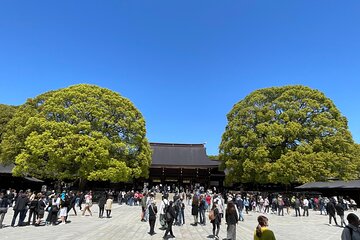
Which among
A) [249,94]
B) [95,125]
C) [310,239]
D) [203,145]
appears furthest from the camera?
[203,145]

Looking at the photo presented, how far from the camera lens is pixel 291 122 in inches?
1294

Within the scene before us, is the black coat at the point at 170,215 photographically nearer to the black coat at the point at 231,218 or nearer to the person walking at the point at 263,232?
the black coat at the point at 231,218

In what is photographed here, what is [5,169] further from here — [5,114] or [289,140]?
[289,140]

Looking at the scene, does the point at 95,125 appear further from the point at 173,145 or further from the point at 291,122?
the point at 173,145

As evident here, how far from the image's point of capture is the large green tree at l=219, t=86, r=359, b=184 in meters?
30.5

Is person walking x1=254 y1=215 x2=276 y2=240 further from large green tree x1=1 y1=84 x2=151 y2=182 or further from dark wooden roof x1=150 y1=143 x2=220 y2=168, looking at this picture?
dark wooden roof x1=150 y1=143 x2=220 y2=168

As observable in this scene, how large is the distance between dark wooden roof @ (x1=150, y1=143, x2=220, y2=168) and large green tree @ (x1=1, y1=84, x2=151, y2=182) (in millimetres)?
14114

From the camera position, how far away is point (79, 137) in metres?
28.2

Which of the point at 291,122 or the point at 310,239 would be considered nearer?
the point at 310,239

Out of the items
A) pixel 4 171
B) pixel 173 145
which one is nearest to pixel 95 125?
pixel 4 171

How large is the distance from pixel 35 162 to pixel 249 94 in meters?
26.8

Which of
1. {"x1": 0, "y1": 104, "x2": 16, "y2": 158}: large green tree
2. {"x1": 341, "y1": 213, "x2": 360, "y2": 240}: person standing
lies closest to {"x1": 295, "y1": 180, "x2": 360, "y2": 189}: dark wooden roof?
{"x1": 341, "y1": 213, "x2": 360, "y2": 240}: person standing

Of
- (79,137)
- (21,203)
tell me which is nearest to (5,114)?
(79,137)

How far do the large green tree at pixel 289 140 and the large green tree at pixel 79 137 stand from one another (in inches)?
468
